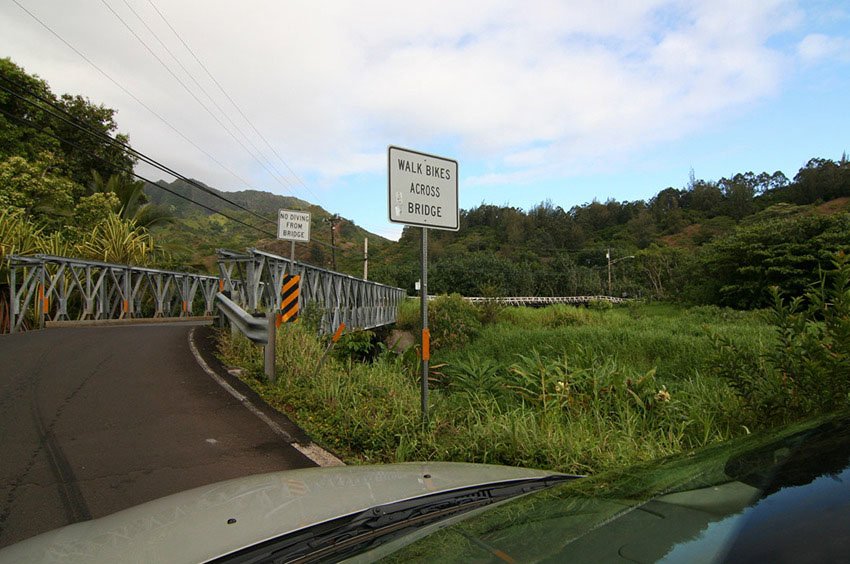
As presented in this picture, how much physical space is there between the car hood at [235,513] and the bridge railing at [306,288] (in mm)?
7871

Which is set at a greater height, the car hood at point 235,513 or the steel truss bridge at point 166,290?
the steel truss bridge at point 166,290

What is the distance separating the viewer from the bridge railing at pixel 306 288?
10648 millimetres

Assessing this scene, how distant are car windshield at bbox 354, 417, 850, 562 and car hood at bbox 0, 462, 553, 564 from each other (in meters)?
0.66

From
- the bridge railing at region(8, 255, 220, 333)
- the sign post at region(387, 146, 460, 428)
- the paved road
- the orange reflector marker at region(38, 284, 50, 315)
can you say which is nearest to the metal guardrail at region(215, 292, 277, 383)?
the paved road

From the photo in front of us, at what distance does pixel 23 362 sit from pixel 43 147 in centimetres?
2364

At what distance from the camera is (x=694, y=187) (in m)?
104

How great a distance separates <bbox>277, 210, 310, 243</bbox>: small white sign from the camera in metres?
10.6

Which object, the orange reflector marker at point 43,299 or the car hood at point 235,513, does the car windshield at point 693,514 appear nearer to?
the car hood at point 235,513

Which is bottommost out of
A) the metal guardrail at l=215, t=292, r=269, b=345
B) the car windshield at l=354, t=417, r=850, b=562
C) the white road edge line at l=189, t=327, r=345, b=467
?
the white road edge line at l=189, t=327, r=345, b=467

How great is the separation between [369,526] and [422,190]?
3.64 metres

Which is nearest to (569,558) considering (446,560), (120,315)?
(446,560)

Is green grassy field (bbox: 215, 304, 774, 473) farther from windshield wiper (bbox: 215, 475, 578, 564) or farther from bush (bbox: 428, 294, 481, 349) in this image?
bush (bbox: 428, 294, 481, 349)

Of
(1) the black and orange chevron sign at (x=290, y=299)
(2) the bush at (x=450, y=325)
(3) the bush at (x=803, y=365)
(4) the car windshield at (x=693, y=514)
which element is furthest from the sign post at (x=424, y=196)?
(2) the bush at (x=450, y=325)

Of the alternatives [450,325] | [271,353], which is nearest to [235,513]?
[271,353]
